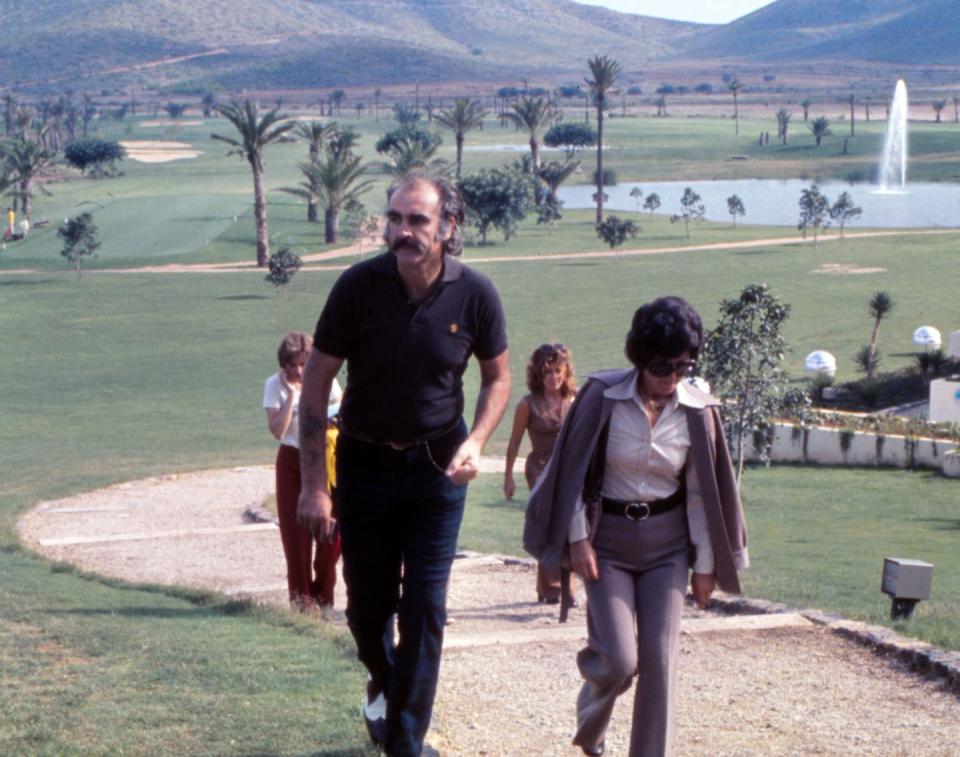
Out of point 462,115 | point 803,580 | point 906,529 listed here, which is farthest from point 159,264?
point 803,580

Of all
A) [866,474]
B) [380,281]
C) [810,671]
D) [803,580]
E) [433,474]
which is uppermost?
[380,281]

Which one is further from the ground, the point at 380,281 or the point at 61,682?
the point at 380,281

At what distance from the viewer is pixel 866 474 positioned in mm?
25062

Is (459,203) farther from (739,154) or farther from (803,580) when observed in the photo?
(739,154)

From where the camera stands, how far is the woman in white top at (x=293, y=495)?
873cm

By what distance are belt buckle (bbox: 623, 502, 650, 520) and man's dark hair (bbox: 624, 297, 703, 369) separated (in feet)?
1.58

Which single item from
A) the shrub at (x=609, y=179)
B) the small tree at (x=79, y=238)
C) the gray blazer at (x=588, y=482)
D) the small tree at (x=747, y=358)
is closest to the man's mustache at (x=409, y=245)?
the gray blazer at (x=588, y=482)

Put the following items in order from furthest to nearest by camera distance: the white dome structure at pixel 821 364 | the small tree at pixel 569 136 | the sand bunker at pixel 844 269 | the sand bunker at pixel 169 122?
1. the sand bunker at pixel 169 122
2. the small tree at pixel 569 136
3. the sand bunker at pixel 844 269
4. the white dome structure at pixel 821 364

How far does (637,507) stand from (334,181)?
234 feet

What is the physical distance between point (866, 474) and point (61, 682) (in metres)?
20.2

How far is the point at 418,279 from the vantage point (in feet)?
17.6

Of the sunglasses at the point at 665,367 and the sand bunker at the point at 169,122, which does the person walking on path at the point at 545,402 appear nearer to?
the sunglasses at the point at 665,367

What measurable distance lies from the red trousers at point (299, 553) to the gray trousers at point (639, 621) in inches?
141

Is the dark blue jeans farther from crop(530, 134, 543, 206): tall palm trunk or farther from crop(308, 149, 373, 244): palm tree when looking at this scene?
crop(530, 134, 543, 206): tall palm trunk
